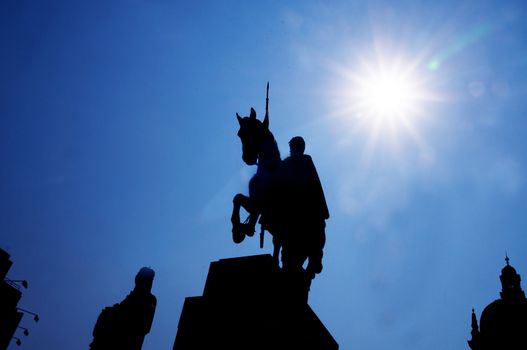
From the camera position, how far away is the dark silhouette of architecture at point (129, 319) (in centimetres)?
800

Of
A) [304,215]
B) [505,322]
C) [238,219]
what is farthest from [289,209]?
[505,322]

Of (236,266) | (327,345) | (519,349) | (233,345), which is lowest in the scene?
(233,345)

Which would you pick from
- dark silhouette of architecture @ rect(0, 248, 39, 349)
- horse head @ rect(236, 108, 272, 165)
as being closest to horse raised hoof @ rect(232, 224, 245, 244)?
horse head @ rect(236, 108, 272, 165)

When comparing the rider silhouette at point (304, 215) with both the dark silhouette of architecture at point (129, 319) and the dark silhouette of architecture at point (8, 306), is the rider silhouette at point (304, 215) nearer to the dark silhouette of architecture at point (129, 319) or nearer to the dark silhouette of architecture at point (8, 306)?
the dark silhouette of architecture at point (129, 319)

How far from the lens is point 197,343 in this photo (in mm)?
4344

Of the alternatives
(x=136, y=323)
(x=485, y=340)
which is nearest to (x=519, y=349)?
(x=485, y=340)

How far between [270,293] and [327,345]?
1266 mm

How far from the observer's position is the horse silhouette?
19.5 ft

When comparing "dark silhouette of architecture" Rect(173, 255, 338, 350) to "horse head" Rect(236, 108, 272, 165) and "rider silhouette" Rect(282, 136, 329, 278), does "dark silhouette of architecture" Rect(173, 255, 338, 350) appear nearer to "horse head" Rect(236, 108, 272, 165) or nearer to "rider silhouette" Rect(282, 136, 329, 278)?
"rider silhouette" Rect(282, 136, 329, 278)

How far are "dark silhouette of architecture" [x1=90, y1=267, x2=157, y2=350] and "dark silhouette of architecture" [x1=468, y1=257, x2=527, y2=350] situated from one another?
46.9 m

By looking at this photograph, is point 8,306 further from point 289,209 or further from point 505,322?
point 505,322

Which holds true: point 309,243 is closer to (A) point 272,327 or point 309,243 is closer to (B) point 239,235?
(B) point 239,235

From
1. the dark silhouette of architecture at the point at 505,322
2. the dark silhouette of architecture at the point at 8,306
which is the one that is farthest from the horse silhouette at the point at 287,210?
the dark silhouette of architecture at the point at 505,322

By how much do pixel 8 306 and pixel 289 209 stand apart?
37.7 metres
